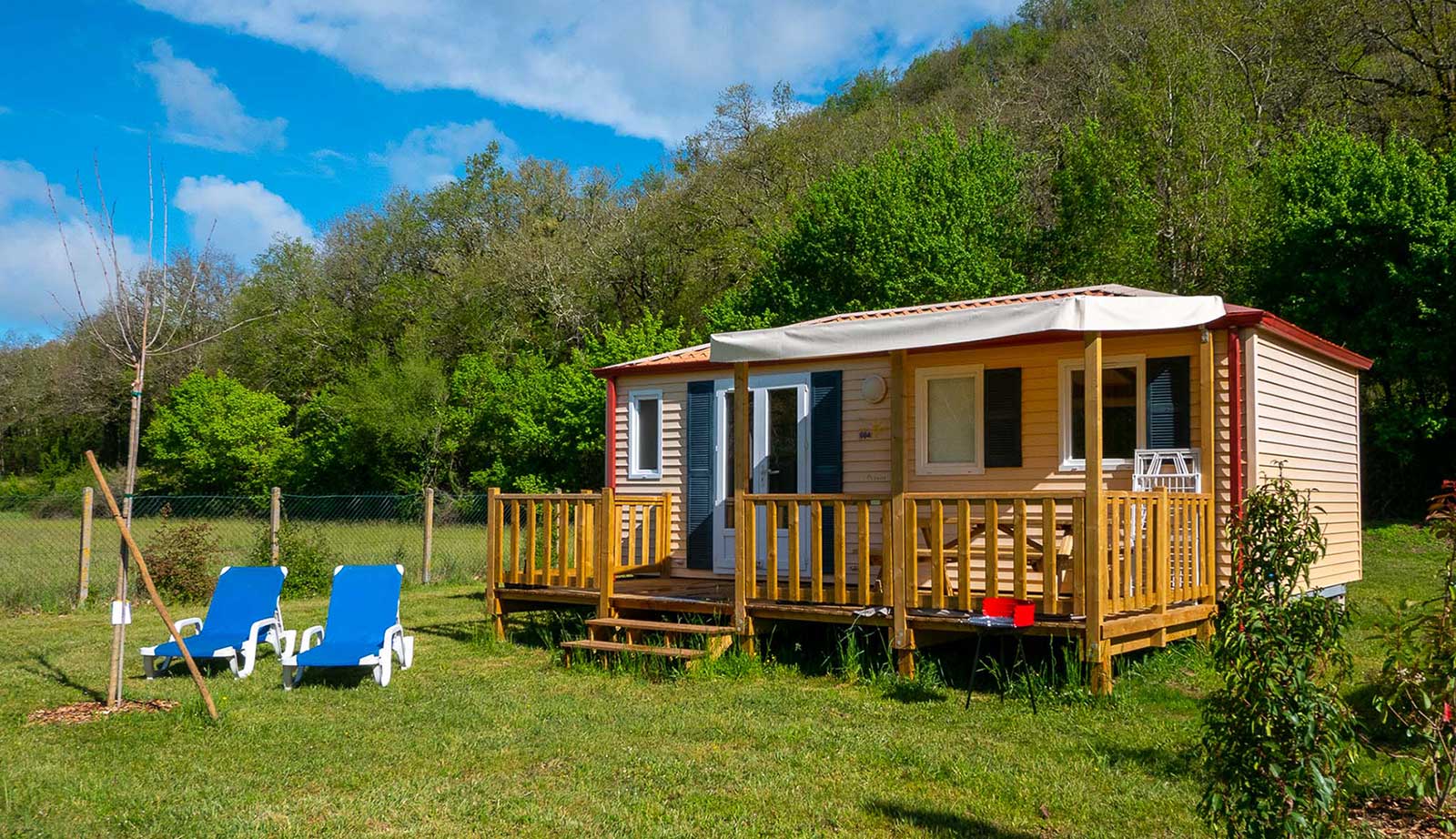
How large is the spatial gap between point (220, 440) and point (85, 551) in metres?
21.5

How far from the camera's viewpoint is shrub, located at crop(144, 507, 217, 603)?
12320 millimetres

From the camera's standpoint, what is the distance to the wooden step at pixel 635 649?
796 centimetres

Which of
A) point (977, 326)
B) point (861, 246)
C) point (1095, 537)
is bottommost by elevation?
point (1095, 537)

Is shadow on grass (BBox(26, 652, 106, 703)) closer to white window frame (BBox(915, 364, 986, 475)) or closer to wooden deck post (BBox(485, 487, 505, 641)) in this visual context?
wooden deck post (BBox(485, 487, 505, 641))

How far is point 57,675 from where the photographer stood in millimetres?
7918

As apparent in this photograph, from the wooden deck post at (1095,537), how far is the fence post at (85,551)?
32.5 ft

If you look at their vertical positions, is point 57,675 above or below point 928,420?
below

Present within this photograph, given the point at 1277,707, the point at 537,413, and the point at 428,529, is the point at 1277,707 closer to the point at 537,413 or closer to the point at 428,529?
the point at 428,529

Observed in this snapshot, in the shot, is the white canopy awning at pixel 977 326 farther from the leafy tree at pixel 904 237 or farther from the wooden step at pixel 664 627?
the leafy tree at pixel 904 237

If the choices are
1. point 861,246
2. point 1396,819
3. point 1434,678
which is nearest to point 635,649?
point 1396,819

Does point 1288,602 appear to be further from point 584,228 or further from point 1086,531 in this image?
point 584,228

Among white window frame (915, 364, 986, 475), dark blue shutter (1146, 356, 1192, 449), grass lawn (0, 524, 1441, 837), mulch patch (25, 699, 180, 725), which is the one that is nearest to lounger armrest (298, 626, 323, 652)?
grass lawn (0, 524, 1441, 837)

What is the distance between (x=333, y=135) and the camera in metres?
25.9

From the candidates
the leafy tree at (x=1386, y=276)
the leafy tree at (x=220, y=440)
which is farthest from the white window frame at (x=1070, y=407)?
the leafy tree at (x=220, y=440)
